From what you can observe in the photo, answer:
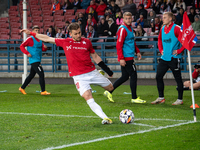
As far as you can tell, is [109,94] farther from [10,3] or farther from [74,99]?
[10,3]

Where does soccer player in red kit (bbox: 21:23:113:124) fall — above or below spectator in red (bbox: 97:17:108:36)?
below

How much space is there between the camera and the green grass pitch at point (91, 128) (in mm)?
4766

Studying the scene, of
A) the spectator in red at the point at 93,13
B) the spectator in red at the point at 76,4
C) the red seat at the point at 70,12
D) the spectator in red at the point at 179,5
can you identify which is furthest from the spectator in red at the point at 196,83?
the spectator in red at the point at 76,4

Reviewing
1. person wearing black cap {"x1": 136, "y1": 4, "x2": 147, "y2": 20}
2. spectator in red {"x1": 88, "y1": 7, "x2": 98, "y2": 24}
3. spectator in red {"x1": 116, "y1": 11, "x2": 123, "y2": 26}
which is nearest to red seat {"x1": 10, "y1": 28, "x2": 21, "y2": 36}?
spectator in red {"x1": 88, "y1": 7, "x2": 98, "y2": 24}

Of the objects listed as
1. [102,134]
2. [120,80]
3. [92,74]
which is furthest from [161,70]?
[102,134]

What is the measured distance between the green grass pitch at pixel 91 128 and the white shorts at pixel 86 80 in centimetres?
66

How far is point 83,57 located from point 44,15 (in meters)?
17.4

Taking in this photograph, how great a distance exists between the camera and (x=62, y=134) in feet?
17.9

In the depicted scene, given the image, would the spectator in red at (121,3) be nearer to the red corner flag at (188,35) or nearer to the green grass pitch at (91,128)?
the green grass pitch at (91,128)

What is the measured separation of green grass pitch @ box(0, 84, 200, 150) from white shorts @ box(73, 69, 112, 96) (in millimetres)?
663

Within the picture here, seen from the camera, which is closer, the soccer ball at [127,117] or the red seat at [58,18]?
the soccer ball at [127,117]

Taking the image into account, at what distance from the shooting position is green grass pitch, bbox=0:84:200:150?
4.77 metres

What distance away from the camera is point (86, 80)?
628cm

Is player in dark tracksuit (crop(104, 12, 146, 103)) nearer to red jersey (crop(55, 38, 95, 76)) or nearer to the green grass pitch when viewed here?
the green grass pitch
